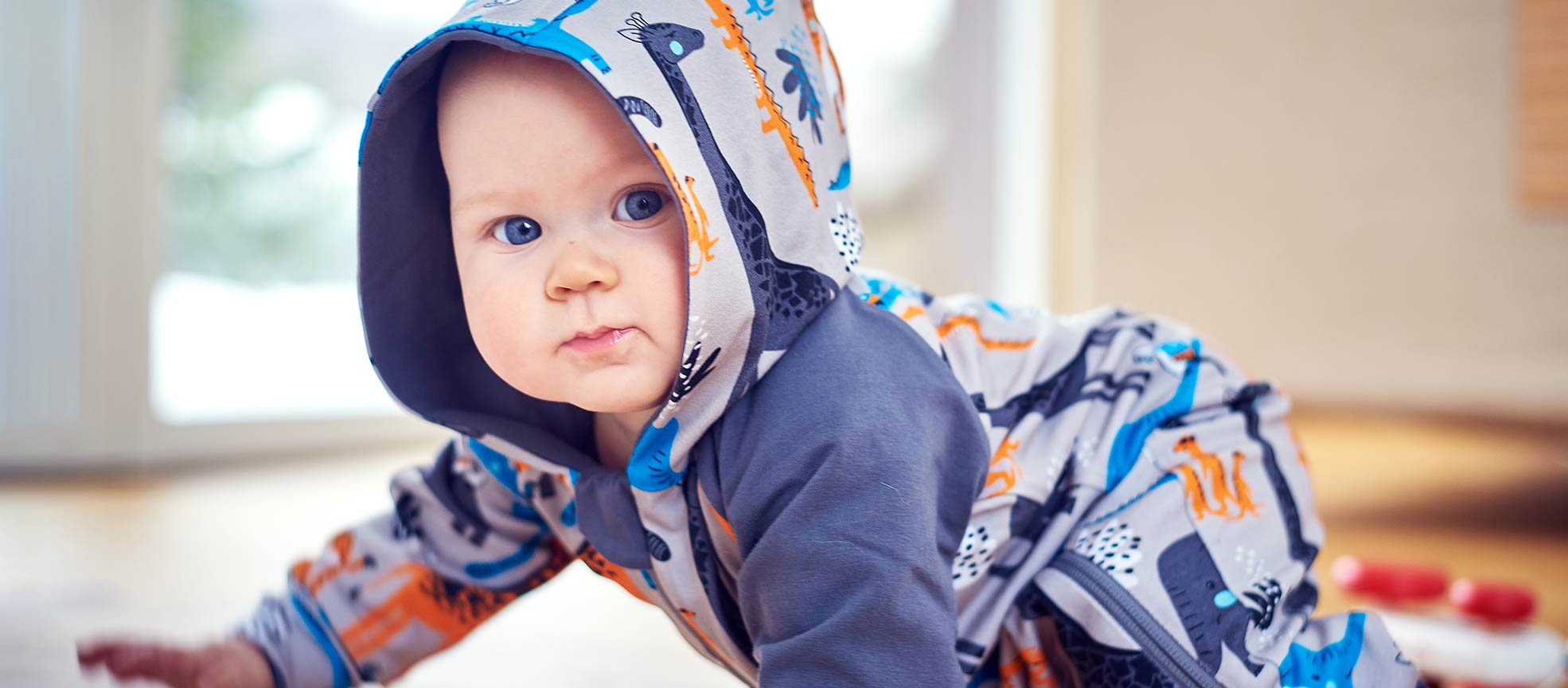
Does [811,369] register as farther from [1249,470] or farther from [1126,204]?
[1126,204]

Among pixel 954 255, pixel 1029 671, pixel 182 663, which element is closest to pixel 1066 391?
pixel 1029 671

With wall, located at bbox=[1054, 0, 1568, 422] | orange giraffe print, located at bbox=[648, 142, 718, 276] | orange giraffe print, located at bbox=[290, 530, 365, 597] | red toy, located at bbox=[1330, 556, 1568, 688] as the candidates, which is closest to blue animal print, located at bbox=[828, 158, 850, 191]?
orange giraffe print, located at bbox=[648, 142, 718, 276]

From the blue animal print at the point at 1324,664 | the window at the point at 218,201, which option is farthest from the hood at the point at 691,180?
the window at the point at 218,201

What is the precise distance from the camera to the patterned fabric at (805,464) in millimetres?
473

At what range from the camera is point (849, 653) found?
0.45m

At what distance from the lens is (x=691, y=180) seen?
0.48 meters

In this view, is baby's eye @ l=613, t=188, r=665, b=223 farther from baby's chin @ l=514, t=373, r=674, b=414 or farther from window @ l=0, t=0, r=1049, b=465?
window @ l=0, t=0, r=1049, b=465

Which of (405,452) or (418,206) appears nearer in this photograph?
(418,206)

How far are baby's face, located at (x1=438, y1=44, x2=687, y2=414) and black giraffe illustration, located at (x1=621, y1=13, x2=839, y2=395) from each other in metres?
0.02

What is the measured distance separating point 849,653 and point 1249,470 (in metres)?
0.30

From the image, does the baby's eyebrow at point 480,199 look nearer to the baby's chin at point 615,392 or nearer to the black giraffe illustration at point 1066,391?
the baby's chin at point 615,392

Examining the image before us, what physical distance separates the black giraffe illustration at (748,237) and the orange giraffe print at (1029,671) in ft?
0.69

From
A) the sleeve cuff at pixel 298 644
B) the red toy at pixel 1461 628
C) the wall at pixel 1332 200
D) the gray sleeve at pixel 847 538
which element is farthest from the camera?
the wall at pixel 1332 200

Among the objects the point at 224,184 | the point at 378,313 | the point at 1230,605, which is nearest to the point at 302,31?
the point at 224,184
